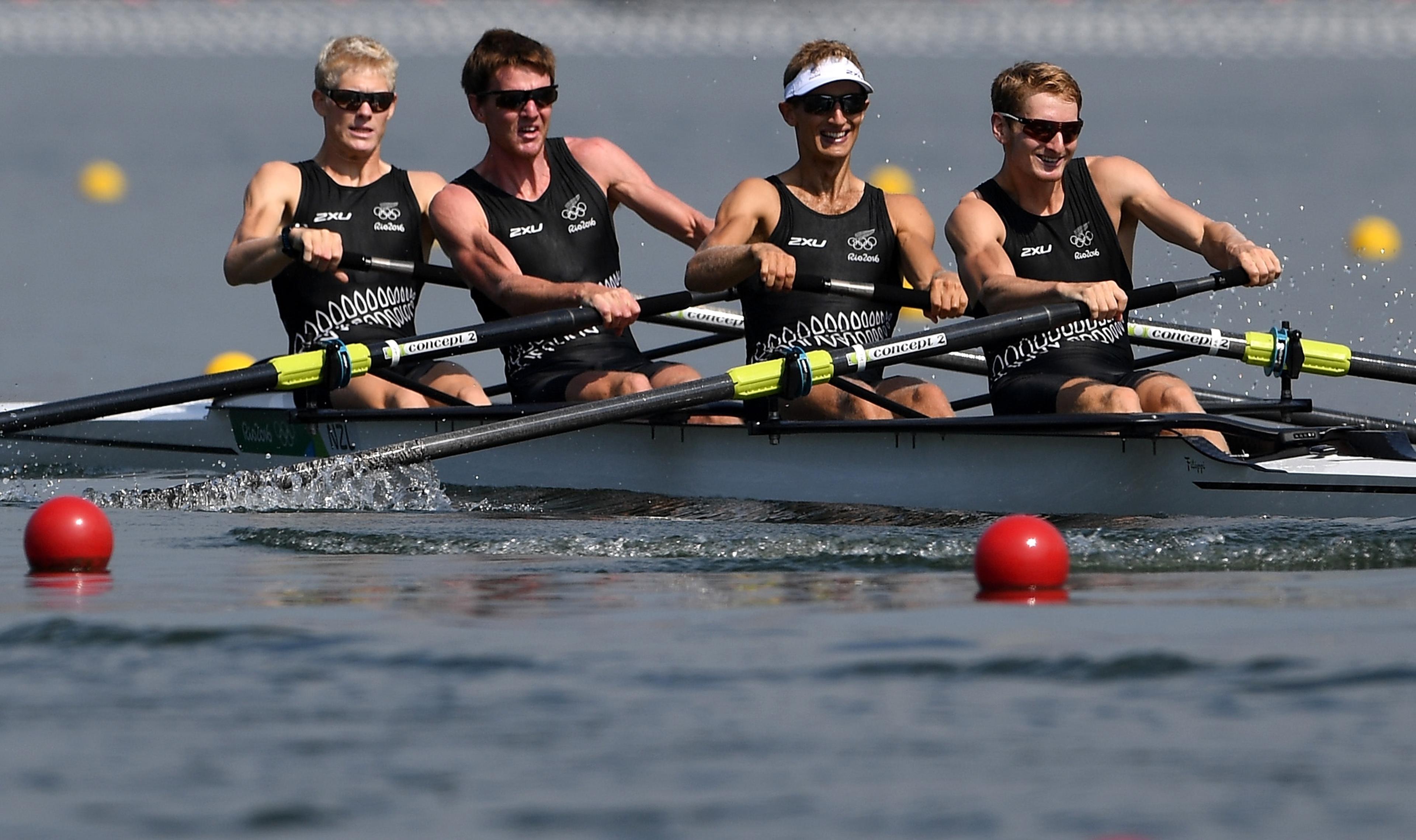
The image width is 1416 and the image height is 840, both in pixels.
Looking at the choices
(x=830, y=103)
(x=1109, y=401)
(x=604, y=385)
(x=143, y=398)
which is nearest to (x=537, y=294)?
(x=604, y=385)

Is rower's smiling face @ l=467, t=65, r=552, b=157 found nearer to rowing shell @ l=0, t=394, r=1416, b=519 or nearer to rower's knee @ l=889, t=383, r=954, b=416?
rowing shell @ l=0, t=394, r=1416, b=519

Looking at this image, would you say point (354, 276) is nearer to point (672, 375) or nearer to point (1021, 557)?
point (672, 375)

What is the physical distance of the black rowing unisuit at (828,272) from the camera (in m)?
7.28

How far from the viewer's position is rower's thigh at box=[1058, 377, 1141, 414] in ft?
21.1

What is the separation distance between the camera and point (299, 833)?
113 inches

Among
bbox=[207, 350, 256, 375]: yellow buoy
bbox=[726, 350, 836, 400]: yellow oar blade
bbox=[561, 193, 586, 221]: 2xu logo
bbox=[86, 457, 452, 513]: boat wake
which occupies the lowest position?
bbox=[86, 457, 452, 513]: boat wake

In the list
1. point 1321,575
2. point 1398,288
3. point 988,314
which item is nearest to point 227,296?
point 1398,288

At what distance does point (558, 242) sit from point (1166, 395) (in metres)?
2.40

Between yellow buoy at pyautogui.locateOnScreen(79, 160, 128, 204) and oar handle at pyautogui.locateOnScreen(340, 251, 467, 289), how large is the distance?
43.3 feet

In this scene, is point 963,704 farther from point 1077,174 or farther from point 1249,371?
point 1249,371

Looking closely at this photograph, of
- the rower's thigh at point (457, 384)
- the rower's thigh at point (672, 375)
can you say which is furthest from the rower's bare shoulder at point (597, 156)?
the rower's thigh at point (672, 375)

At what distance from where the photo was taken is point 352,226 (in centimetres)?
827

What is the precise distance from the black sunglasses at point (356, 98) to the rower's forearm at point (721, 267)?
162 cm

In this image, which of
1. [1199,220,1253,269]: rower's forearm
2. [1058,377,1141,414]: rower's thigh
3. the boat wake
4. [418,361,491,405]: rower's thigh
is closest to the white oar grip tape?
[1058,377,1141,414]: rower's thigh
